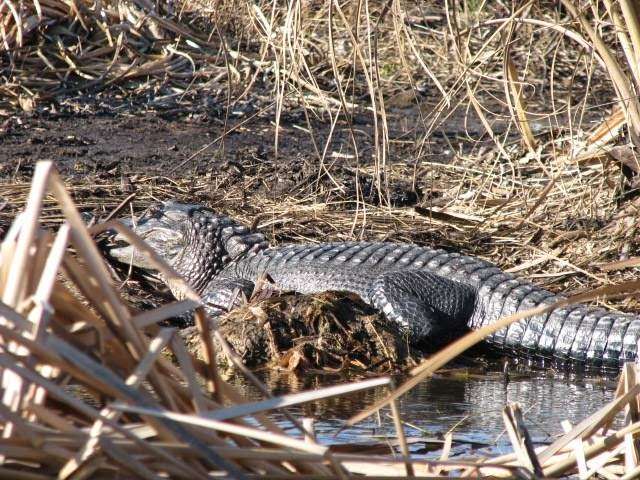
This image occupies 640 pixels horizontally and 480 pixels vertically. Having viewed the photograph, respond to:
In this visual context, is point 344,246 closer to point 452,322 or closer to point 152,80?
point 452,322

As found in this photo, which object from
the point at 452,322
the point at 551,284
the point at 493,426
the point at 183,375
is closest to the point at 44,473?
the point at 183,375

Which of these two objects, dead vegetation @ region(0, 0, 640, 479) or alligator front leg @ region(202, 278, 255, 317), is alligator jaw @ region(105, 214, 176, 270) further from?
alligator front leg @ region(202, 278, 255, 317)

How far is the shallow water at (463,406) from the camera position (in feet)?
11.4

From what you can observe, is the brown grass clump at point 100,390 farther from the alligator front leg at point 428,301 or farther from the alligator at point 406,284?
the alligator front leg at point 428,301

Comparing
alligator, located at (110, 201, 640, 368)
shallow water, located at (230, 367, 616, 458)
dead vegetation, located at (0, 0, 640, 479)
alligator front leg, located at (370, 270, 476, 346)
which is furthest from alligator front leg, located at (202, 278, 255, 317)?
shallow water, located at (230, 367, 616, 458)

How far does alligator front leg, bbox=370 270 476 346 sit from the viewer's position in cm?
568

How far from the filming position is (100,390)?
6.54 feet

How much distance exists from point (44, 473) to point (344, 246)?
4159 millimetres

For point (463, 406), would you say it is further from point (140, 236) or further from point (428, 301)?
point (140, 236)

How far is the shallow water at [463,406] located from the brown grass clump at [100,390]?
3.18ft

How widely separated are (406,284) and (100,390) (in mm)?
3921

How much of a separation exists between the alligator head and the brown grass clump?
4340 millimetres

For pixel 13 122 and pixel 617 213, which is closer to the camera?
pixel 617 213

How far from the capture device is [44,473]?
203 cm
